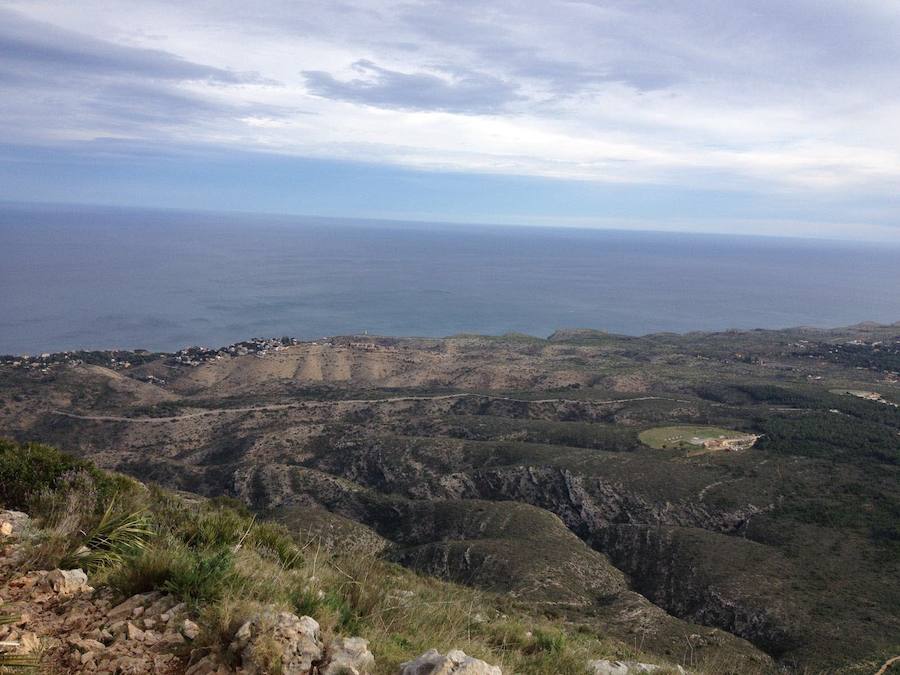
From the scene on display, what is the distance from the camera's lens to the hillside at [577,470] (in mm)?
23203

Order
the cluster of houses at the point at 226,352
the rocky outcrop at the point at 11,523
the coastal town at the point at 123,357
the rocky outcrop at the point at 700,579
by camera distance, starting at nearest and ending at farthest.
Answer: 1. the rocky outcrop at the point at 11,523
2. the rocky outcrop at the point at 700,579
3. the coastal town at the point at 123,357
4. the cluster of houses at the point at 226,352

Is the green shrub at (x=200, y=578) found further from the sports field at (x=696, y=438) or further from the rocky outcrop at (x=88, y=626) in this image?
the sports field at (x=696, y=438)

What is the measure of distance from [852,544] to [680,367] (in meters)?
56.3

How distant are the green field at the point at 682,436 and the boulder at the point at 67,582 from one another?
43.7 meters

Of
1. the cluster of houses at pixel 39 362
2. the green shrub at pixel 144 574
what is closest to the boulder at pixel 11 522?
the green shrub at pixel 144 574

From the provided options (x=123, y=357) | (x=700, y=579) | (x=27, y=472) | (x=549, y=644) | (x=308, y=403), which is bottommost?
(x=123, y=357)

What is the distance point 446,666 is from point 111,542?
405 centimetres

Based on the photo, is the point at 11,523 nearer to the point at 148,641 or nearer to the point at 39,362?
the point at 148,641

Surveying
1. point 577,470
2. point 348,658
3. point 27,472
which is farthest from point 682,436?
point 348,658

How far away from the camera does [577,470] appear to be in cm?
3925

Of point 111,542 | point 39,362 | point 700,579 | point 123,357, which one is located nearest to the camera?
point 111,542

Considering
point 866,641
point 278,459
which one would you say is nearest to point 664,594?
point 866,641

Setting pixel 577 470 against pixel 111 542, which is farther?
pixel 577 470

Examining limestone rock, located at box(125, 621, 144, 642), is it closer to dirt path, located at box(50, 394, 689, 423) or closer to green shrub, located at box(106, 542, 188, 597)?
green shrub, located at box(106, 542, 188, 597)
